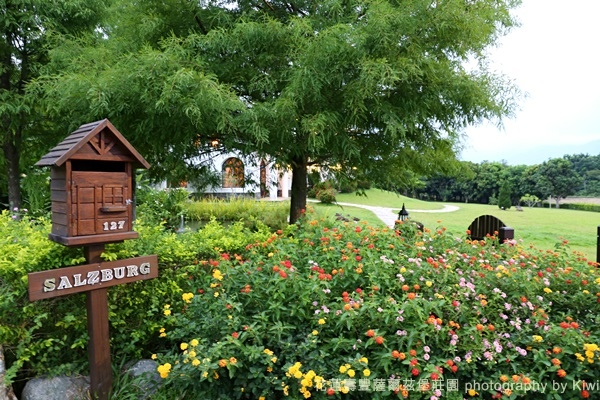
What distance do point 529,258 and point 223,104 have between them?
10.1ft

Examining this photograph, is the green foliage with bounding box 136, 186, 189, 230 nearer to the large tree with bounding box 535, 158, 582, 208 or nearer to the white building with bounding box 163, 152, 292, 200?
the white building with bounding box 163, 152, 292, 200

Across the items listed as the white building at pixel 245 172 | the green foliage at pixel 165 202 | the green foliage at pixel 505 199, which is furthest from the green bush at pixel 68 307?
the green foliage at pixel 505 199

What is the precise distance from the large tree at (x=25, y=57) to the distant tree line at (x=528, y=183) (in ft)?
82.0

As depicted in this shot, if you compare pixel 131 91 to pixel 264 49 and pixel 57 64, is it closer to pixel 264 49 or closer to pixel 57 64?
pixel 264 49

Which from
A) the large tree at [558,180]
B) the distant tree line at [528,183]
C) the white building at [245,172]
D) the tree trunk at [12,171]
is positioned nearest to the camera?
the white building at [245,172]

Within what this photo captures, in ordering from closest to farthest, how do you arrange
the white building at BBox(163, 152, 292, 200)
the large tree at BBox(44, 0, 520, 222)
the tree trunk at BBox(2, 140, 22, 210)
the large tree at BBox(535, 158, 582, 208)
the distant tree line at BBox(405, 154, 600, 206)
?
the large tree at BBox(44, 0, 520, 222), the white building at BBox(163, 152, 292, 200), the tree trunk at BBox(2, 140, 22, 210), the large tree at BBox(535, 158, 582, 208), the distant tree line at BBox(405, 154, 600, 206)

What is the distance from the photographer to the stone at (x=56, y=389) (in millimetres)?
2264

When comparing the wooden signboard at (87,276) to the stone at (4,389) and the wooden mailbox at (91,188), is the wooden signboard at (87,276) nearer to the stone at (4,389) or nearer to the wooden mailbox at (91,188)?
the wooden mailbox at (91,188)

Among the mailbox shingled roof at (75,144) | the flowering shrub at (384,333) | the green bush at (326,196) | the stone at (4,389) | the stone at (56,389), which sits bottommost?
the stone at (56,389)

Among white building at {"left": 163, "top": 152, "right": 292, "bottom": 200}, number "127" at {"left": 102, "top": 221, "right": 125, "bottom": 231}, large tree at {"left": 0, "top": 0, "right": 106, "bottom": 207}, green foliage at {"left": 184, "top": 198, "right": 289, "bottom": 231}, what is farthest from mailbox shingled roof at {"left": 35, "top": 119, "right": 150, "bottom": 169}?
green foliage at {"left": 184, "top": 198, "right": 289, "bottom": 231}

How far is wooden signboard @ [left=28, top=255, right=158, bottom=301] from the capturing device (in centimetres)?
195

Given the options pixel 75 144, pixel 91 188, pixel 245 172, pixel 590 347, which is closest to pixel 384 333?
pixel 590 347

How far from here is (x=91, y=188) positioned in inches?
84.5

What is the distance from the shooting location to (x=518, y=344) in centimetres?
216
